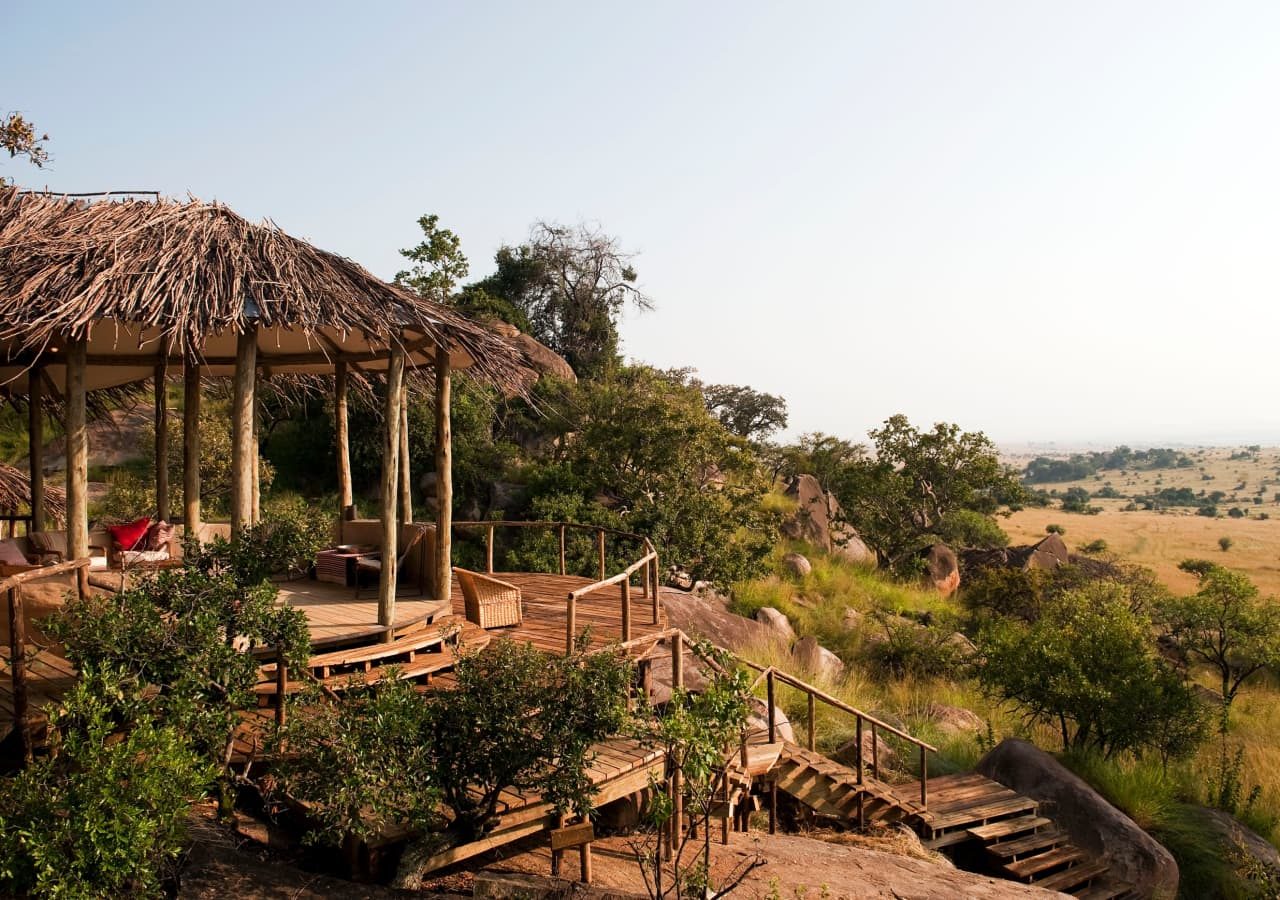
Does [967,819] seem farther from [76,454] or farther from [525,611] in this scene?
[76,454]

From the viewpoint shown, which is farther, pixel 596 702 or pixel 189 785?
pixel 596 702

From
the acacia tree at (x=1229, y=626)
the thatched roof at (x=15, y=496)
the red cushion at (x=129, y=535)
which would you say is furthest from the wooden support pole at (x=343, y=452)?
the acacia tree at (x=1229, y=626)

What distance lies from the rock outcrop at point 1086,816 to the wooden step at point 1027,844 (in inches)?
15.8

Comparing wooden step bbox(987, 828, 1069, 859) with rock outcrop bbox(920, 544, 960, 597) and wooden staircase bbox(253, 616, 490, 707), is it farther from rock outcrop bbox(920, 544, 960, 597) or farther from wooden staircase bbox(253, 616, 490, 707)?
rock outcrop bbox(920, 544, 960, 597)

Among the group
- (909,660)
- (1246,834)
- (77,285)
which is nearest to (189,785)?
(77,285)

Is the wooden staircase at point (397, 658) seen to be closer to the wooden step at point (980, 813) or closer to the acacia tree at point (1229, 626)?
the wooden step at point (980, 813)

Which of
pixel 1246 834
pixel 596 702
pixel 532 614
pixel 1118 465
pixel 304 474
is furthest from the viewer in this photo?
pixel 1118 465

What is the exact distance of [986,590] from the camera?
2378 centimetres

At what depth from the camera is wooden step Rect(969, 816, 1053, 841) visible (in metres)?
10.9

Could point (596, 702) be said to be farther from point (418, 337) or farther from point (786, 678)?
→ point (418, 337)

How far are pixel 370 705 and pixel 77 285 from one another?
442 cm

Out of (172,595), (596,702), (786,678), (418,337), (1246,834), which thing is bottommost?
(1246,834)

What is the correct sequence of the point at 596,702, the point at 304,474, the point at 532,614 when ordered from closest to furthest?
the point at 596,702
the point at 532,614
the point at 304,474

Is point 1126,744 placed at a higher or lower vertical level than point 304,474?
lower
